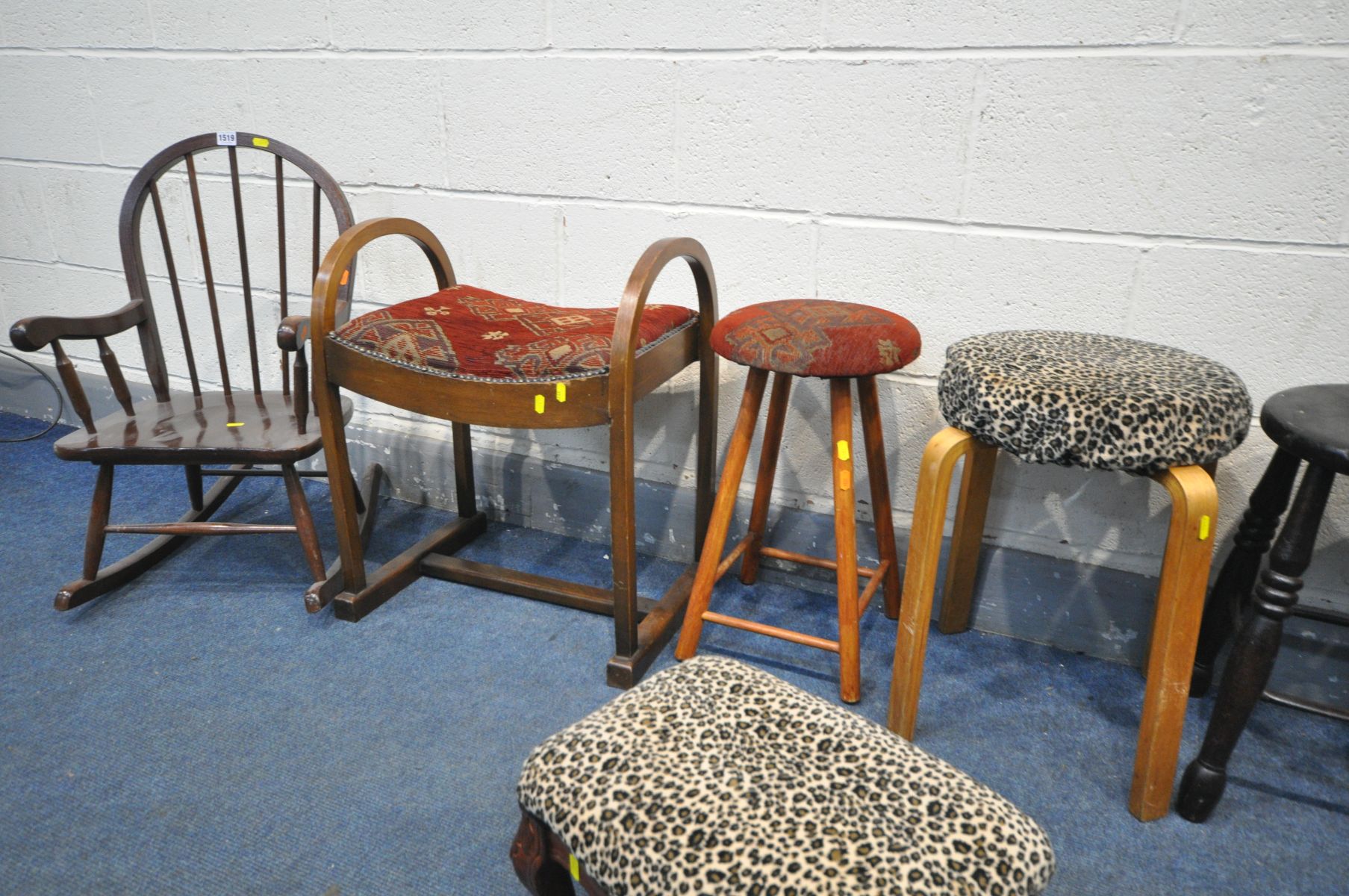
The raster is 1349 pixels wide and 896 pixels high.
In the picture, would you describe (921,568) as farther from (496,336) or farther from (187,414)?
(187,414)

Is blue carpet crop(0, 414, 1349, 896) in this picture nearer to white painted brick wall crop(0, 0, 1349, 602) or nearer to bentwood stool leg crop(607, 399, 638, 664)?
bentwood stool leg crop(607, 399, 638, 664)

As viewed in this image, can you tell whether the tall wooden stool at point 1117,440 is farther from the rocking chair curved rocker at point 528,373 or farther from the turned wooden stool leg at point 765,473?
the rocking chair curved rocker at point 528,373

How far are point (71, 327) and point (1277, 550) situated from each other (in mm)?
1980

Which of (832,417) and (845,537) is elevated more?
(832,417)

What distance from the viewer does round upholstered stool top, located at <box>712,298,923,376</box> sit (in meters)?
1.31

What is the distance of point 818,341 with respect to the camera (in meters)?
1.32

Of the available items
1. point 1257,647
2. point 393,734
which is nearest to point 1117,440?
point 1257,647

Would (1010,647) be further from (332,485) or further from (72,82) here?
(72,82)

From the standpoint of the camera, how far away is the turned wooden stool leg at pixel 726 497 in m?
1.46

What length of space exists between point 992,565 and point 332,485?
4.01 ft

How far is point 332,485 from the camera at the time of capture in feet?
5.38

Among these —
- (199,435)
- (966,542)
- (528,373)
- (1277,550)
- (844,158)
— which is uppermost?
(844,158)

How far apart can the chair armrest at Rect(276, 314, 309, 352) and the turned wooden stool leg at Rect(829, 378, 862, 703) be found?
0.92 meters

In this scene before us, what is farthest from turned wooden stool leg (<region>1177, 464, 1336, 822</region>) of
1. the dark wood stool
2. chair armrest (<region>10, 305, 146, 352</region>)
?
chair armrest (<region>10, 305, 146, 352</region>)
